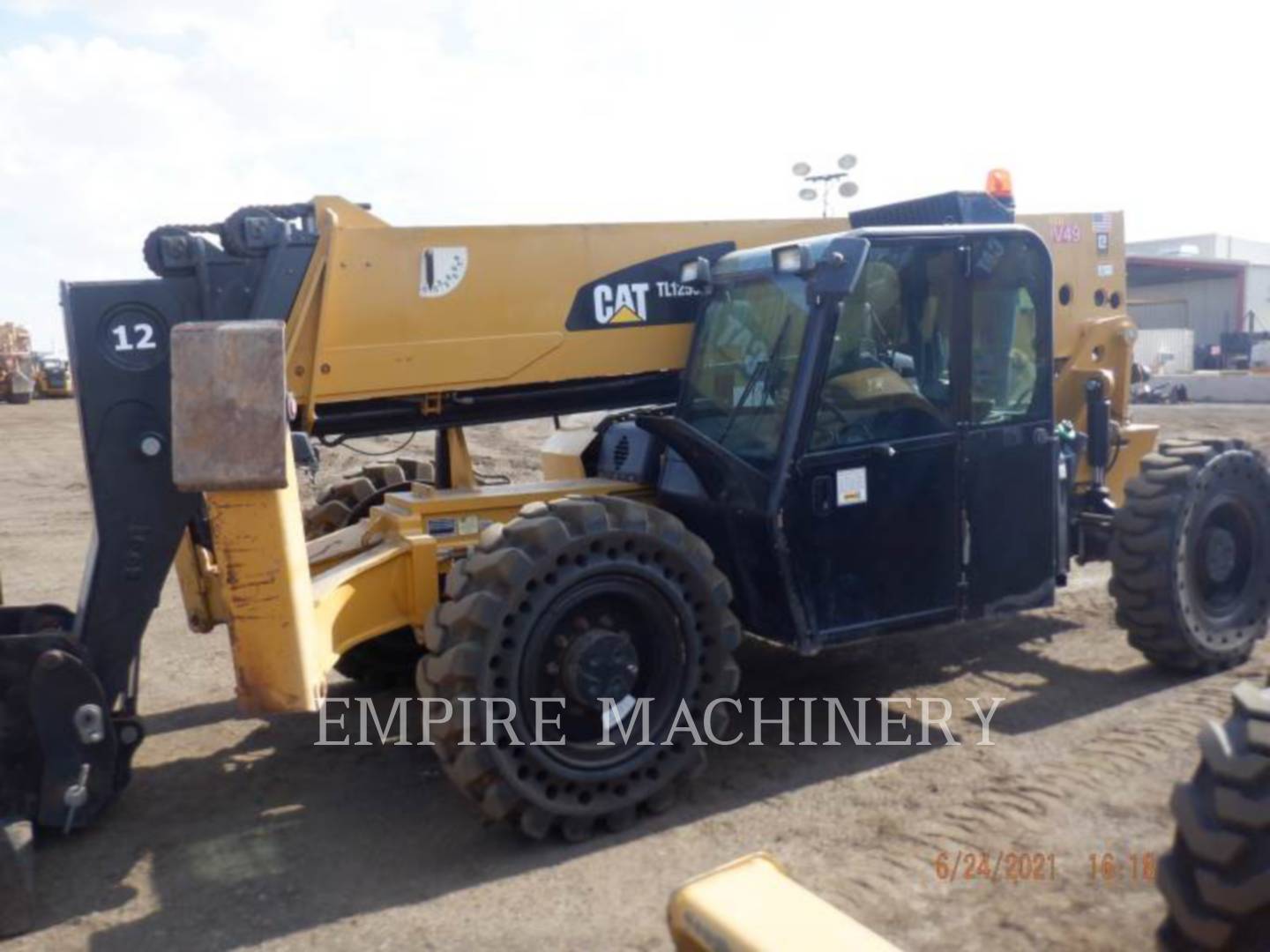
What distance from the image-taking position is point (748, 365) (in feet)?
17.4

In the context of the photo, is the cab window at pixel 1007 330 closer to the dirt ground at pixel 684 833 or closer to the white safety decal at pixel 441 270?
the dirt ground at pixel 684 833

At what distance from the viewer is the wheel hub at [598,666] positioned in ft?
15.0

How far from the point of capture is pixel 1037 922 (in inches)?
145

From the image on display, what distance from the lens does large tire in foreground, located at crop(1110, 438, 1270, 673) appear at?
5.80 m

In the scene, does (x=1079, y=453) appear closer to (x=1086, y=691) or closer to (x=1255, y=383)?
(x=1086, y=691)

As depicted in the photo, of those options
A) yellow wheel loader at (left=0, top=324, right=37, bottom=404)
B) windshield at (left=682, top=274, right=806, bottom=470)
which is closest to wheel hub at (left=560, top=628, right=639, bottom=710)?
windshield at (left=682, top=274, right=806, bottom=470)

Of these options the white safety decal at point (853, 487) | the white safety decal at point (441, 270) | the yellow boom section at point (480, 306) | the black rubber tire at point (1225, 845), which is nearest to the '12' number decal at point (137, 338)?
the yellow boom section at point (480, 306)

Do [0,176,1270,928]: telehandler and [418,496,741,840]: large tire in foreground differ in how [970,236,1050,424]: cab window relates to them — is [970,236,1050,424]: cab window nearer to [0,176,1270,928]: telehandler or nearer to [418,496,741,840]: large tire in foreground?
[0,176,1270,928]: telehandler

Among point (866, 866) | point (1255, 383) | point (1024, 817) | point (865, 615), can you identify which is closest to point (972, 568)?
point (865, 615)

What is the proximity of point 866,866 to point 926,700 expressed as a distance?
1.79 metres

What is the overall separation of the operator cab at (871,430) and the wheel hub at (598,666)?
0.75 m
